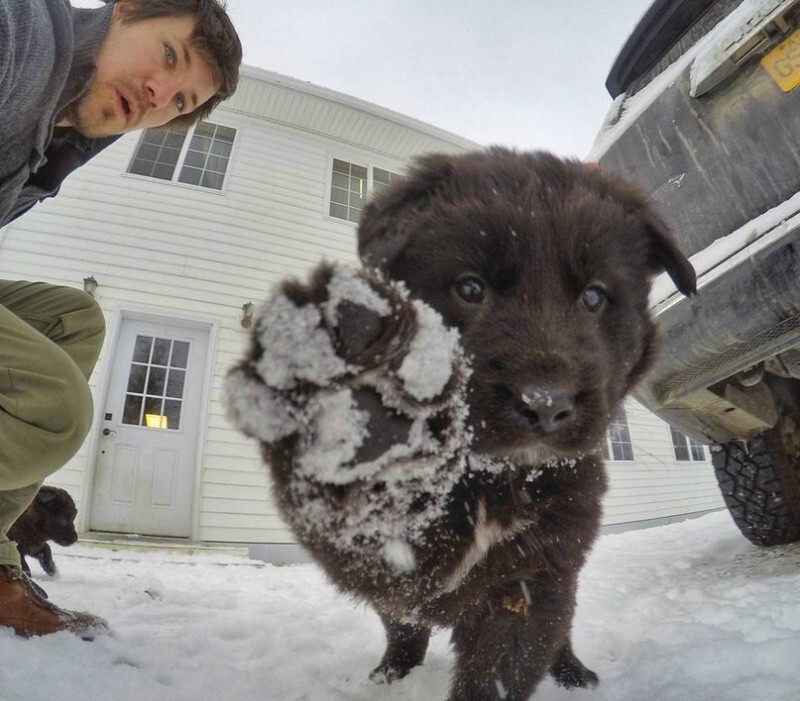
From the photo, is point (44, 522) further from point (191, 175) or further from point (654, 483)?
point (654, 483)

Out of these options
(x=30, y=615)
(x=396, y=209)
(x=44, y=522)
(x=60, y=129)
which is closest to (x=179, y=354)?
(x=44, y=522)

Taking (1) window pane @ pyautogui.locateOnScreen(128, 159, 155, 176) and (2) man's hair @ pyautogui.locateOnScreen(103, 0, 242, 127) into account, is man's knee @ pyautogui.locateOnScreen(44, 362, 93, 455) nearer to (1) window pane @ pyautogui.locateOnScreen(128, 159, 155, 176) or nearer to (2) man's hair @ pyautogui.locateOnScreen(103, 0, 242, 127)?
(2) man's hair @ pyautogui.locateOnScreen(103, 0, 242, 127)

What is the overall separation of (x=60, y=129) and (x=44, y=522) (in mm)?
1943

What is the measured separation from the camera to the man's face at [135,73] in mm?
1892

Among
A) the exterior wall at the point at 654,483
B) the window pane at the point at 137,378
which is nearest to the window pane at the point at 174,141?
the window pane at the point at 137,378

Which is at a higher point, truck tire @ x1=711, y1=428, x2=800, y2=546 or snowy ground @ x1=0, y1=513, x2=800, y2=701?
truck tire @ x1=711, y1=428, x2=800, y2=546

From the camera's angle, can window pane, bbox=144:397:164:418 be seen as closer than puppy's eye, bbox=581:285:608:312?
No

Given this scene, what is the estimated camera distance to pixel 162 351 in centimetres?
742

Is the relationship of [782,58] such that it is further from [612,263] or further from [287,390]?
[287,390]

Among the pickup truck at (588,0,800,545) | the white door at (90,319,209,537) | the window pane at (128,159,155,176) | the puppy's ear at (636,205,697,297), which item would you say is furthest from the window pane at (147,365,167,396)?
the puppy's ear at (636,205,697,297)

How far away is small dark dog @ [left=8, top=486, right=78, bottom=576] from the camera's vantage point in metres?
2.70

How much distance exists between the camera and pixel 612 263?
1.52 metres

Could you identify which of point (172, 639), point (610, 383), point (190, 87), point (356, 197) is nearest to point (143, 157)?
point (356, 197)

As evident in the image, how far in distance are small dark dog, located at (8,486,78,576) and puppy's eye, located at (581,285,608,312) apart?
2783 mm
